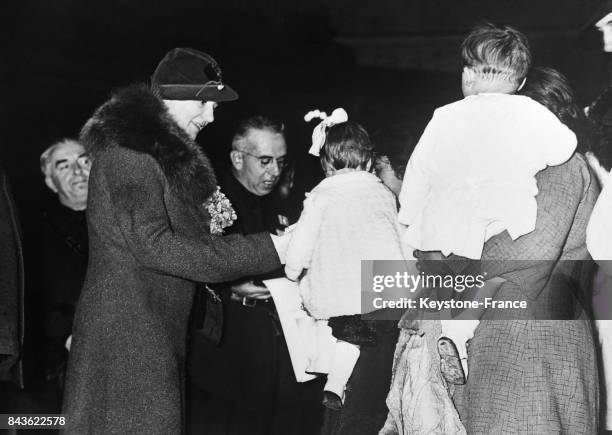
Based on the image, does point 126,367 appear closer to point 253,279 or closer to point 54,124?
point 253,279

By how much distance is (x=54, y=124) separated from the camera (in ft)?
15.4

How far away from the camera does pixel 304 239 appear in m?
3.09

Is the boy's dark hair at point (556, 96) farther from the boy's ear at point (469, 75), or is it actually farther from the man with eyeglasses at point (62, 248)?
the man with eyeglasses at point (62, 248)

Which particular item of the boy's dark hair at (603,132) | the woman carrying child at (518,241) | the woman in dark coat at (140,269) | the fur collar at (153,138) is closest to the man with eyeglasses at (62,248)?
the woman in dark coat at (140,269)

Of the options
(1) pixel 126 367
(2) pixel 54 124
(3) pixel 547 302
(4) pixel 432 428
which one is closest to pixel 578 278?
(3) pixel 547 302

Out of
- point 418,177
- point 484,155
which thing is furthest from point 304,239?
point 484,155

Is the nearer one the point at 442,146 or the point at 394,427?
the point at 442,146

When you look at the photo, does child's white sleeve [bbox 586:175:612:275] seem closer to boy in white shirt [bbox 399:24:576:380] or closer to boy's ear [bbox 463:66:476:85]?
boy in white shirt [bbox 399:24:576:380]

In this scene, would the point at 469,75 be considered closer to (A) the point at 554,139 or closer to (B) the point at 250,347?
(A) the point at 554,139

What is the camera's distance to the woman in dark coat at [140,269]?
2.62 metres

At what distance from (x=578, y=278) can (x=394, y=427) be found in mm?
801

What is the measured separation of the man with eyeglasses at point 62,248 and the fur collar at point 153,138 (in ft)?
3.27

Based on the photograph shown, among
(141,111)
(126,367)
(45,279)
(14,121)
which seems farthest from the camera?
(14,121)

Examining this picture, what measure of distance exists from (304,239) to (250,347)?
2.94 feet
